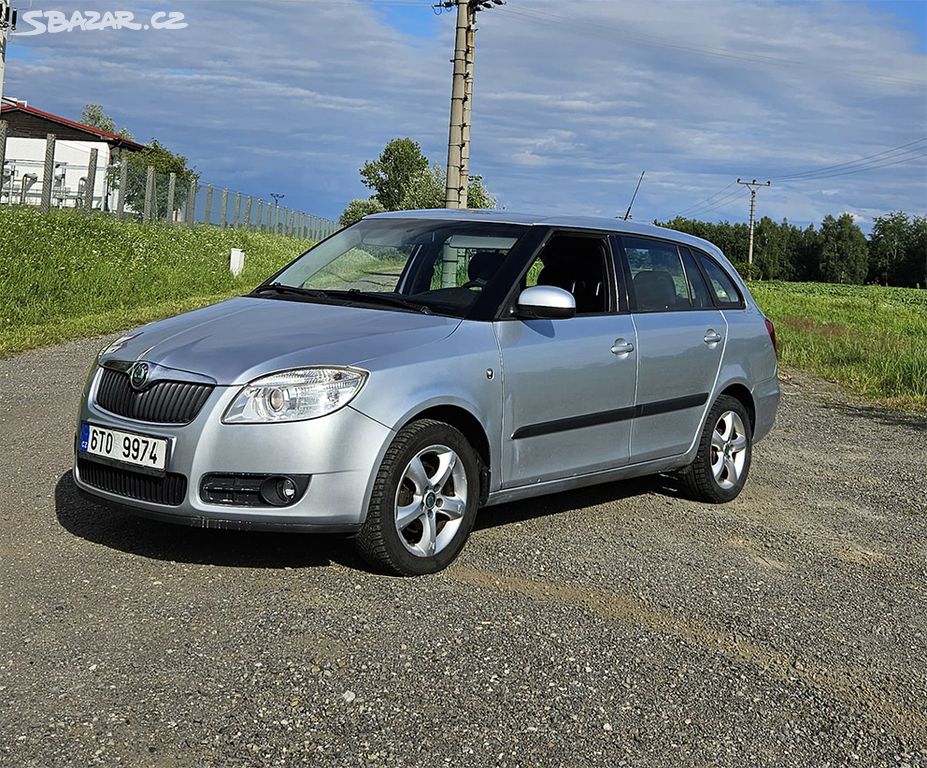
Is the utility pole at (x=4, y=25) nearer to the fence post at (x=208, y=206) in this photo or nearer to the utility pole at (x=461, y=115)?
the utility pole at (x=461, y=115)

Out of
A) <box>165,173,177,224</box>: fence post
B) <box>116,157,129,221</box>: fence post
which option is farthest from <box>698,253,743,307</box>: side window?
<box>165,173,177,224</box>: fence post

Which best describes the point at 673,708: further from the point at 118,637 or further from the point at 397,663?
the point at 118,637

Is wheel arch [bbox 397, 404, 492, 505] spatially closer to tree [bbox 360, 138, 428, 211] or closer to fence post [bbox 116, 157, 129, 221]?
fence post [bbox 116, 157, 129, 221]

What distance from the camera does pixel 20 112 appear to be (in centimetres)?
6706

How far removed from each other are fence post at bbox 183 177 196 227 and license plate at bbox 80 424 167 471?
2733cm

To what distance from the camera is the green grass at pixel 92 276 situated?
15.1 metres

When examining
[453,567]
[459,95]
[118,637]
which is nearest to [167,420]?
[118,637]

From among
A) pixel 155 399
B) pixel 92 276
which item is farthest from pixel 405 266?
pixel 92 276

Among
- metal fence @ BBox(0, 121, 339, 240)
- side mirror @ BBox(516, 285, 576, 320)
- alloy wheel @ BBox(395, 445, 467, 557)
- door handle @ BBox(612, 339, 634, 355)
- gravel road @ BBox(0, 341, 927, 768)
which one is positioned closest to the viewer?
gravel road @ BBox(0, 341, 927, 768)

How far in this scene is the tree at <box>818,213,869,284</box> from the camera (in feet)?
455

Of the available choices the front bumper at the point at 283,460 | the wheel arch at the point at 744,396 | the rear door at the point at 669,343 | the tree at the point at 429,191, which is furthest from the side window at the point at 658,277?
the tree at the point at 429,191

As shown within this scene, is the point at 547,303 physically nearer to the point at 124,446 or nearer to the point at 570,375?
the point at 570,375

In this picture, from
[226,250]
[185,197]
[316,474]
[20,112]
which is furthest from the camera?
[20,112]

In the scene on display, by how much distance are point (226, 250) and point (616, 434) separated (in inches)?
894
